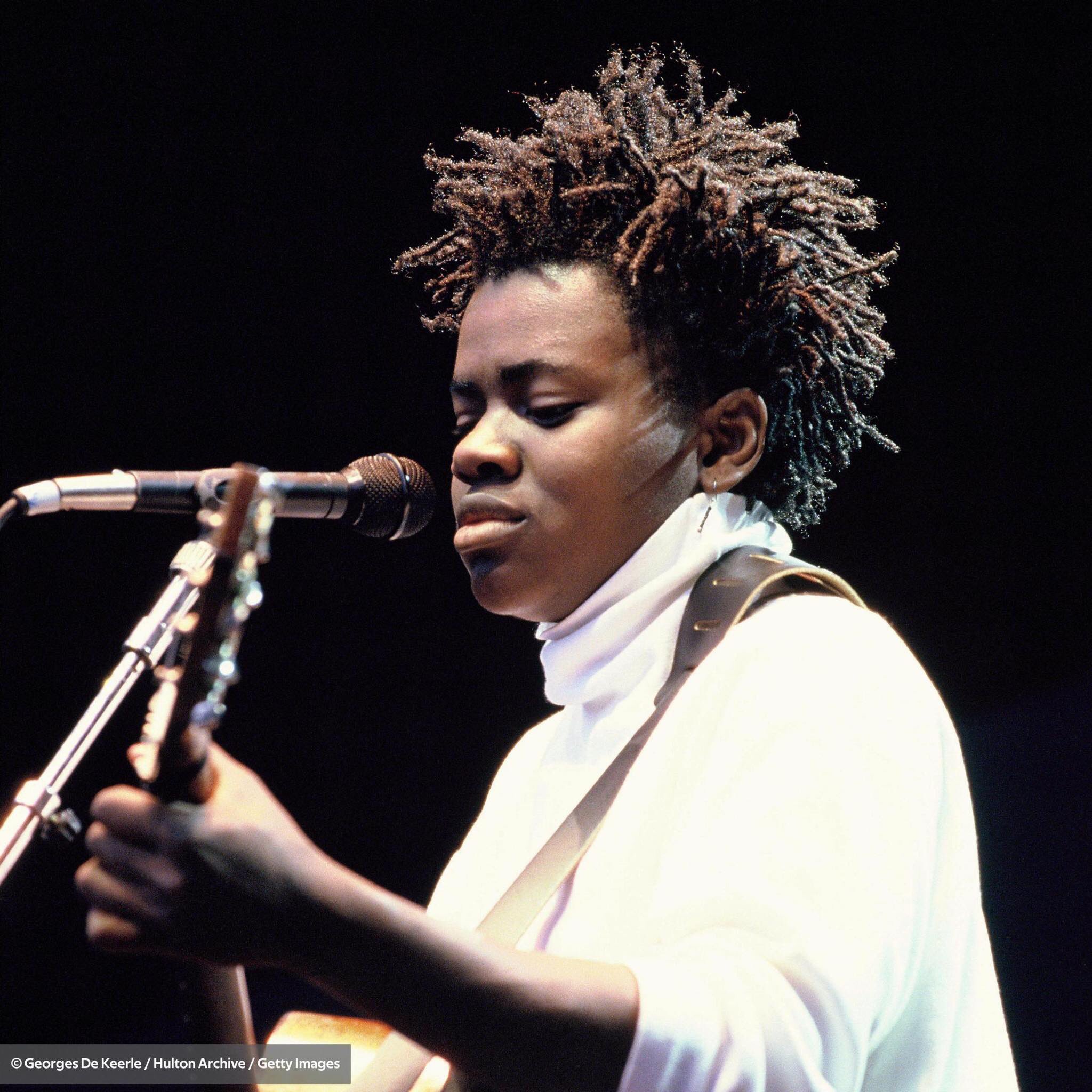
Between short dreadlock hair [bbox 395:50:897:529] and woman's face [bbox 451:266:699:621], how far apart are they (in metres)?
0.09

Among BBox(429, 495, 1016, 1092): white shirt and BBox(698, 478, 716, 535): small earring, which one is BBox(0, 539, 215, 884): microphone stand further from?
BBox(698, 478, 716, 535): small earring

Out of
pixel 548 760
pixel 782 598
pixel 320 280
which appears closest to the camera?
pixel 782 598

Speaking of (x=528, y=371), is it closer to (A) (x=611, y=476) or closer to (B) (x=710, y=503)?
(A) (x=611, y=476)

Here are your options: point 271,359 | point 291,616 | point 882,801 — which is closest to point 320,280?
point 271,359

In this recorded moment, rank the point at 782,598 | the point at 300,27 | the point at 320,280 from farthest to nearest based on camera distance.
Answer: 1. the point at 320,280
2. the point at 300,27
3. the point at 782,598

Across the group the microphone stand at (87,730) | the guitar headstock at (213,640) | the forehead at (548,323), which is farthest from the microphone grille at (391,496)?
the guitar headstock at (213,640)

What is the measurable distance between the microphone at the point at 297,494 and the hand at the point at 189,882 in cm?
68

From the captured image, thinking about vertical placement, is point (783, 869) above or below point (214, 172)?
below

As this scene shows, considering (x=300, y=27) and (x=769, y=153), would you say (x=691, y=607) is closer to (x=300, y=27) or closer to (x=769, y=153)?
(x=769, y=153)

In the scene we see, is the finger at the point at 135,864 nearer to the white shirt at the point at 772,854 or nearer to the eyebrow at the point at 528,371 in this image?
the white shirt at the point at 772,854

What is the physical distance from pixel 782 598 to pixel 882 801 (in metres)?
0.39

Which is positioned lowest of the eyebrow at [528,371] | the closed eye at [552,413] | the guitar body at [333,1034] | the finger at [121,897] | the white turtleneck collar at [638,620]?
the guitar body at [333,1034]

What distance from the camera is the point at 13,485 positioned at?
3469 millimetres

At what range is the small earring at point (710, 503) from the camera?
5.97 ft
